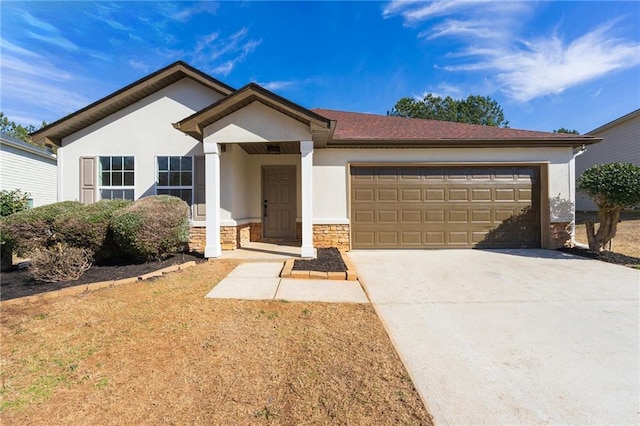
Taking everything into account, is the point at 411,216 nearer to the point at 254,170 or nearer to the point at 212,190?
the point at 254,170

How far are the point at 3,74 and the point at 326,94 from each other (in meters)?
12.9

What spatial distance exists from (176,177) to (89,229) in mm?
2790

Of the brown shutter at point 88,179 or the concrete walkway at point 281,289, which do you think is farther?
the brown shutter at point 88,179

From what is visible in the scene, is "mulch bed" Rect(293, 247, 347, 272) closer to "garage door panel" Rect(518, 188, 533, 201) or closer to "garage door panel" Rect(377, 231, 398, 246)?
"garage door panel" Rect(377, 231, 398, 246)

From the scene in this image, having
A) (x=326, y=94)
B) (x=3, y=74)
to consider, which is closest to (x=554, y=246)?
(x=326, y=94)

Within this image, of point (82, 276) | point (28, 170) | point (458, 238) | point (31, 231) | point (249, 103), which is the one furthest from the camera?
point (28, 170)

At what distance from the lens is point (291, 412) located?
6.45ft

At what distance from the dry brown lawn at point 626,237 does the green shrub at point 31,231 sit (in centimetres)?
1394

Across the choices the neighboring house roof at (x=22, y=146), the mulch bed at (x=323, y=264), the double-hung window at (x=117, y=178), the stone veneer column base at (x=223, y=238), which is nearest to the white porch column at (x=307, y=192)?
the mulch bed at (x=323, y=264)

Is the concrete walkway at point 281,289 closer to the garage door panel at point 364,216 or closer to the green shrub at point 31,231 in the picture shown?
the garage door panel at point 364,216

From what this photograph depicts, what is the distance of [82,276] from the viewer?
511cm

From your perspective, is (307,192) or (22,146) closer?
(307,192)

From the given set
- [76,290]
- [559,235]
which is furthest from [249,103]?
[559,235]

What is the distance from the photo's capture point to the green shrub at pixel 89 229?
18.0 feet
